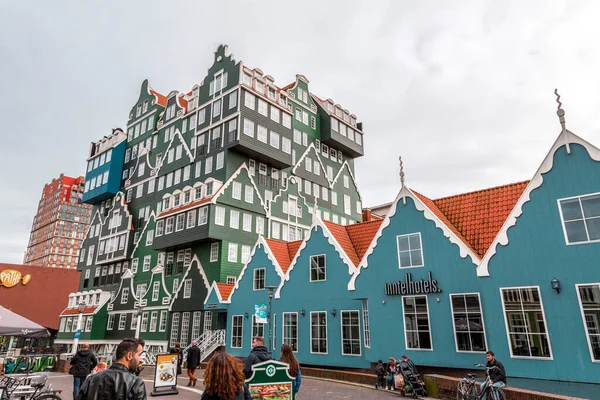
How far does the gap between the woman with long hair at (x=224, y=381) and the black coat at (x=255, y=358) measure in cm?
339

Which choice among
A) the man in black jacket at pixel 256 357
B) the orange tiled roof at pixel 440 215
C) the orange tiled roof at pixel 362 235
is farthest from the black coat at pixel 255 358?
the orange tiled roof at pixel 362 235

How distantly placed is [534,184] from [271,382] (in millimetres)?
13958

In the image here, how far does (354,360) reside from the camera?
21.6 m

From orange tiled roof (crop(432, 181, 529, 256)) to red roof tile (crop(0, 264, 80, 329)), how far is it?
58.6 m

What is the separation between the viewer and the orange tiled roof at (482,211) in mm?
18422

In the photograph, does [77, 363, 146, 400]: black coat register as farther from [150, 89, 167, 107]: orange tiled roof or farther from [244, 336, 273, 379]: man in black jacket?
[150, 89, 167, 107]: orange tiled roof


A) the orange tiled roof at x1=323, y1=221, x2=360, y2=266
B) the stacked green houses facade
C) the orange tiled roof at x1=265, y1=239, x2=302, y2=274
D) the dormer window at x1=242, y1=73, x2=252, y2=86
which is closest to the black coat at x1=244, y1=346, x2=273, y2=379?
the orange tiled roof at x1=323, y1=221, x2=360, y2=266

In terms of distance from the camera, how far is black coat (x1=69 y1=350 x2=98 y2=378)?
11.7 m

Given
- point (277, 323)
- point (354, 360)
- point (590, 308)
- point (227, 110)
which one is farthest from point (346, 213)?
point (590, 308)

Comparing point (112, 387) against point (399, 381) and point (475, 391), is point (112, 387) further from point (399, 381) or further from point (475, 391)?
point (399, 381)

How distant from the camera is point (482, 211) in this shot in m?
19.5

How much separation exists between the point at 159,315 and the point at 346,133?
32078 mm

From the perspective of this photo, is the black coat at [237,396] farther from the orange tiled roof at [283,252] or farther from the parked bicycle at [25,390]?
the orange tiled roof at [283,252]

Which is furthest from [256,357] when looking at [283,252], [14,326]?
[283,252]
